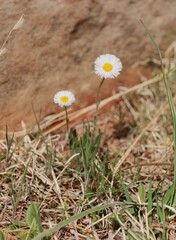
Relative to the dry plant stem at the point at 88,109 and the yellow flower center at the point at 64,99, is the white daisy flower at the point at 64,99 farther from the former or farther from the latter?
the dry plant stem at the point at 88,109

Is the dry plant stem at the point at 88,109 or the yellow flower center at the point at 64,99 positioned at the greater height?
the yellow flower center at the point at 64,99

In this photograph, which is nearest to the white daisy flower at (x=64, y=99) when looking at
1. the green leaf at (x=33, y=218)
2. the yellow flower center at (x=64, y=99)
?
the yellow flower center at (x=64, y=99)

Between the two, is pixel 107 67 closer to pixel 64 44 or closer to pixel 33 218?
pixel 64 44

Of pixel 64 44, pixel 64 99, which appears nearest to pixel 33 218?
pixel 64 99

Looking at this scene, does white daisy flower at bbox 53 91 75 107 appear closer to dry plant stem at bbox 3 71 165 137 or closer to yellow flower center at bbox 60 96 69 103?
yellow flower center at bbox 60 96 69 103

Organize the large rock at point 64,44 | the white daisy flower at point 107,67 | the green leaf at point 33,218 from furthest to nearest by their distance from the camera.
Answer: the large rock at point 64,44 → the white daisy flower at point 107,67 → the green leaf at point 33,218

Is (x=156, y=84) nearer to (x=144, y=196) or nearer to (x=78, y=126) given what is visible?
(x=78, y=126)

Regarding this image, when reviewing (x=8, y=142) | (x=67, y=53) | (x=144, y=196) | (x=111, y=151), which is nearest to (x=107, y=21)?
(x=67, y=53)
